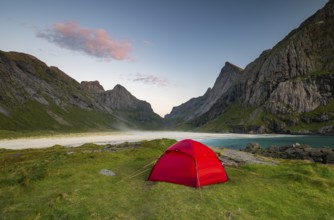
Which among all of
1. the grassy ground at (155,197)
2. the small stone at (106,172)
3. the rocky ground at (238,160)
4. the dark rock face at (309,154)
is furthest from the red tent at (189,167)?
the dark rock face at (309,154)

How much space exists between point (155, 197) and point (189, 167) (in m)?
4.28

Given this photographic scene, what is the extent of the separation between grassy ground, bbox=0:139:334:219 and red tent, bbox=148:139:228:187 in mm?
836

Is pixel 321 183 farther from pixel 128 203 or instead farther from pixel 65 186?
pixel 65 186

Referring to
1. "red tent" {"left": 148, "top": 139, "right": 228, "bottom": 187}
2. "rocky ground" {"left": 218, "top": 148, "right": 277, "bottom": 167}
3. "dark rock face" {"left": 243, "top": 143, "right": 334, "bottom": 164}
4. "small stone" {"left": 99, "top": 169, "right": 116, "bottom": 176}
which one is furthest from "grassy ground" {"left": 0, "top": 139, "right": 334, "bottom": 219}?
"dark rock face" {"left": 243, "top": 143, "right": 334, "bottom": 164}

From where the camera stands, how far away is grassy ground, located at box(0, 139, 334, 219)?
11.5 metres

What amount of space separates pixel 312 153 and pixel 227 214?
48.3 metres

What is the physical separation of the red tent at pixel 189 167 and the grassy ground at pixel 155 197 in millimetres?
836

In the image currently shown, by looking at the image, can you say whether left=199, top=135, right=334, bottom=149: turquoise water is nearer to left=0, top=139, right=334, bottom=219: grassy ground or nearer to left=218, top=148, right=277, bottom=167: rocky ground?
left=218, top=148, right=277, bottom=167: rocky ground

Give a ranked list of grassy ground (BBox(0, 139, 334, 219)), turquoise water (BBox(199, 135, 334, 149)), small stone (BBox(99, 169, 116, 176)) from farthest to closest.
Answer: turquoise water (BBox(199, 135, 334, 149))
small stone (BBox(99, 169, 116, 176))
grassy ground (BBox(0, 139, 334, 219))

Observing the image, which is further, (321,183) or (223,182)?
(223,182)

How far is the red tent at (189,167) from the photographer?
55.1 feet

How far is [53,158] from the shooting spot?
2603cm

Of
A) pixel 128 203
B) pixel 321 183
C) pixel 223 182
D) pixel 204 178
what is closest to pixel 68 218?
pixel 128 203

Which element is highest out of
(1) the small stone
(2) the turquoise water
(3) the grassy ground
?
(1) the small stone
